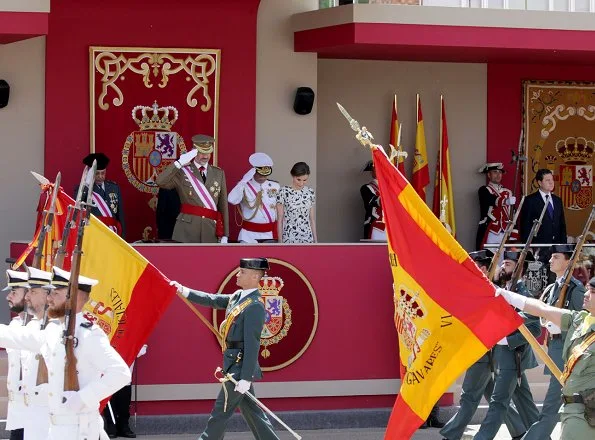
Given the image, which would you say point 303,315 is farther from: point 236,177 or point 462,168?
point 462,168

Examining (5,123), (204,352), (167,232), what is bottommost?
(204,352)

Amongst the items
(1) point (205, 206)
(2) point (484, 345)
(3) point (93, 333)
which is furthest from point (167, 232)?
(3) point (93, 333)

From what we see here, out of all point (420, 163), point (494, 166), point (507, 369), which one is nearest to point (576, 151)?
point (494, 166)

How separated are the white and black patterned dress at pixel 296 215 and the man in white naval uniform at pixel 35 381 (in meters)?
5.77

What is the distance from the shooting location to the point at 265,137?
1728cm

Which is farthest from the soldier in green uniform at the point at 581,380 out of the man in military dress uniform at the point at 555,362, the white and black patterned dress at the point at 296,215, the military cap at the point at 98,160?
the military cap at the point at 98,160

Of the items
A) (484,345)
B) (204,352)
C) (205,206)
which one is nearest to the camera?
(484,345)

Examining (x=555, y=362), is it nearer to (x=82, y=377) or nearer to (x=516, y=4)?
(x=82, y=377)

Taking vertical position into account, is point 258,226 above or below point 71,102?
below

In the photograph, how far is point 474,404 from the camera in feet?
43.6

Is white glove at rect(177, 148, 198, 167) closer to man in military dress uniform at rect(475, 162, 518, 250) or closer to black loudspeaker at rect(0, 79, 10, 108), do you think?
black loudspeaker at rect(0, 79, 10, 108)

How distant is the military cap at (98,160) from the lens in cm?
1599

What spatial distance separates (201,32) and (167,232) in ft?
7.18

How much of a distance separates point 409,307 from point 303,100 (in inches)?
252
